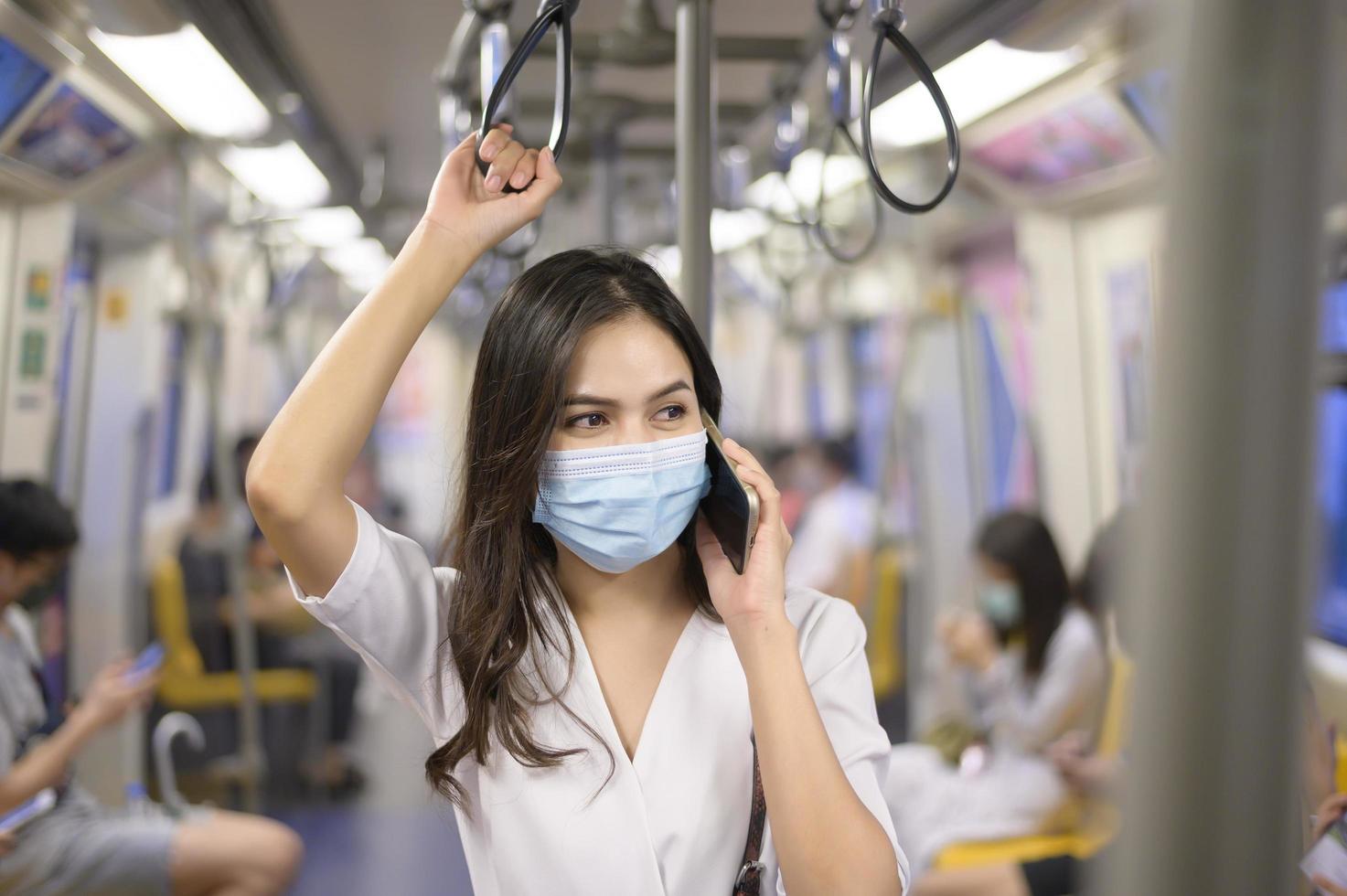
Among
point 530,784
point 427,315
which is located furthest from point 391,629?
point 427,315

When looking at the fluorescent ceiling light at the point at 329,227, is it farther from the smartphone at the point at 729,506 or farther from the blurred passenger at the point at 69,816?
the smartphone at the point at 729,506

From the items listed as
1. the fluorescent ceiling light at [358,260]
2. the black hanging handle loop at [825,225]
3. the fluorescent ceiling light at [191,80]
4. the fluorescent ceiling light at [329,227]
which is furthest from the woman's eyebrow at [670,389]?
the fluorescent ceiling light at [358,260]

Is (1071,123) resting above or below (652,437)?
above

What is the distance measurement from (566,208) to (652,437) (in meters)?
3.60

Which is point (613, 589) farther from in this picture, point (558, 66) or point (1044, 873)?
point (1044, 873)

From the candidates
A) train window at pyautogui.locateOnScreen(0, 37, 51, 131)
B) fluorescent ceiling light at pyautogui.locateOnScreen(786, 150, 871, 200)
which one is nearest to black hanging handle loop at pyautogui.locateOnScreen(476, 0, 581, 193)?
train window at pyautogui.locateOnScreen(0, 37, 51, 131)

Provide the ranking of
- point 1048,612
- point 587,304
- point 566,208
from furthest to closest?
1. point 566,208
2. point 1048,612
3. point 587,304

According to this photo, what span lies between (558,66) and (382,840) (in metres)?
4.11

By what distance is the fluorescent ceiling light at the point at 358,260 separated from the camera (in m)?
4.88

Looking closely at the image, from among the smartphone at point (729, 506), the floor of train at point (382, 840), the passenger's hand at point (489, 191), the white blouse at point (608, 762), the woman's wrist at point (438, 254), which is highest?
the passenger's hand at point (489, 191)

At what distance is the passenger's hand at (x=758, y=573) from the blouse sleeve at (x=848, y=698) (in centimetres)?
15

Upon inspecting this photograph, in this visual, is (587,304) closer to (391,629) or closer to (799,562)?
(391,629)

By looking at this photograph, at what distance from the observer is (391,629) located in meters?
1.22

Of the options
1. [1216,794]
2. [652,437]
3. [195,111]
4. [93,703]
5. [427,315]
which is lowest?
[93,703]
